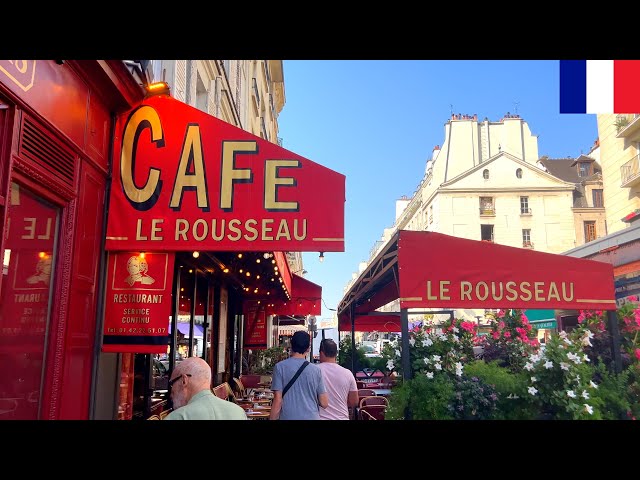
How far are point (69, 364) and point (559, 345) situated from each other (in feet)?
16.3

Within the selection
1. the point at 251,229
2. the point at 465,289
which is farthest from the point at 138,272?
the point at 465,289

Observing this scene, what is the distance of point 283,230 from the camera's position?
16.8 ft

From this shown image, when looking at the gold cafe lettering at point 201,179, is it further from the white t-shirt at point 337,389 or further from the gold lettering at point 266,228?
the white t-shirt at point 337,389

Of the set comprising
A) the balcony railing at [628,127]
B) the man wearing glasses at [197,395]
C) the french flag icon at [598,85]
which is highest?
the balcony railing at [628,127]

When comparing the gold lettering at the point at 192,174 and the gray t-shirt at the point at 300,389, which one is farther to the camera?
the gold lettering at the point at 192,174

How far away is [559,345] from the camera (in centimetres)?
585

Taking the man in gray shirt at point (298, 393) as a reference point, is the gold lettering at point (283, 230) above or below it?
above

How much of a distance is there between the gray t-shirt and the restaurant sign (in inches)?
51.2

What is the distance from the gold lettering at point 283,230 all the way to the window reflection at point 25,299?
1.97m

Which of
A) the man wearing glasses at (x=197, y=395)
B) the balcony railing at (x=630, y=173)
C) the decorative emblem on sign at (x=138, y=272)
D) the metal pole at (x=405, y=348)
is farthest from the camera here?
the balcony railing at (x=630, y=173)

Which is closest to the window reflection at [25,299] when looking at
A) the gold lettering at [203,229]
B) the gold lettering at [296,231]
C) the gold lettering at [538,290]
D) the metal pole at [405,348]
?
the gold lettering at [203,229]

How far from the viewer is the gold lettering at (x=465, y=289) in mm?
5645
